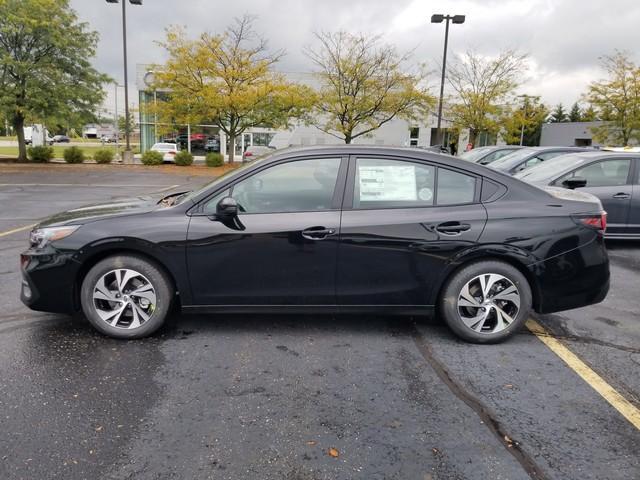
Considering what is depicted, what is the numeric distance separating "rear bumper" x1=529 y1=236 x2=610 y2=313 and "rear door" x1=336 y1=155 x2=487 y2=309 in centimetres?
67

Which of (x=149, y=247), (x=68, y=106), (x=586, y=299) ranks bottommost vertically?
(x=586, y=299)

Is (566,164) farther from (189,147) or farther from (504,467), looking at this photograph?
(189,147)

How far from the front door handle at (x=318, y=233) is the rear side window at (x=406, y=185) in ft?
1.20

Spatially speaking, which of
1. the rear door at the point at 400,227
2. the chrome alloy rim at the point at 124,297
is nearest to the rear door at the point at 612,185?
the rear door at the point at 400,227

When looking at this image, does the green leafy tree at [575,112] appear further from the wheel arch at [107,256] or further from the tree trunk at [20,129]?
the wheel arch at [107,256]

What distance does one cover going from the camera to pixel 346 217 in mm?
3982

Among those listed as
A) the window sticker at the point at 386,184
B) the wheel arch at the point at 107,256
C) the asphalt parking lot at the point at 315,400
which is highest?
the window sticker at the point at 386,184

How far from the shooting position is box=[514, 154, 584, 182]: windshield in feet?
26.7

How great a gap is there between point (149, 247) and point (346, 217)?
1.55 metres

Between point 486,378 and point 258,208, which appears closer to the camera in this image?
point 486,378

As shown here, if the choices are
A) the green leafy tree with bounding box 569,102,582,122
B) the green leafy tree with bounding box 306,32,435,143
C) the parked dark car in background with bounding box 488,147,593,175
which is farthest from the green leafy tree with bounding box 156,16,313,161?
the green leafy tree with bounding box 569,102,582,122

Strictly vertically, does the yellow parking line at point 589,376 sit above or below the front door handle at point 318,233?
below

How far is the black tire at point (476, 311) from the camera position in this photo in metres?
4.02

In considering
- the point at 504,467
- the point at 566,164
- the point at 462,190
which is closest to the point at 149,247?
the point at 462,190
